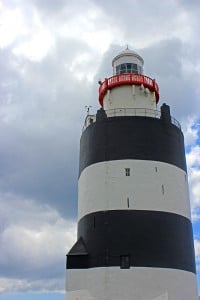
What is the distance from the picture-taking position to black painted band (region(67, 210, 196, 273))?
65.3 ft

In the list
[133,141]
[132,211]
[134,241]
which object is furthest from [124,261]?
[133,141]

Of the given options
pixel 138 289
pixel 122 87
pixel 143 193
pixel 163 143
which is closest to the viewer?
pixel 138 289

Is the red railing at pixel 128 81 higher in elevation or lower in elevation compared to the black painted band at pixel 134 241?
higher

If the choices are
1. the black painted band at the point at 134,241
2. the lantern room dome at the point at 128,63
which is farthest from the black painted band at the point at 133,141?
the lantern room dome at the point at 128,63

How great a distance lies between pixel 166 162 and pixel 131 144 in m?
2.19

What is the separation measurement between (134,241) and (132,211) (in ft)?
5.00

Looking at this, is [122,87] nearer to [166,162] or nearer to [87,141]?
[87,141]

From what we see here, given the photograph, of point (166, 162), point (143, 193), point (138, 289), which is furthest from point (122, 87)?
point (138, 289)

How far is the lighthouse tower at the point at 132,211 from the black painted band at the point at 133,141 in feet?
0.18

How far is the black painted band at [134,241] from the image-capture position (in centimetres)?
1989

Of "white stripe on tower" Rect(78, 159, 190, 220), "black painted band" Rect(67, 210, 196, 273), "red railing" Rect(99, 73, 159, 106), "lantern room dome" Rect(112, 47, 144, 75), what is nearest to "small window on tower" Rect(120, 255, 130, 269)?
"black painted band" Rect(67, 210, 196, 273)

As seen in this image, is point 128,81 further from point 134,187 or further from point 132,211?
point 132,211

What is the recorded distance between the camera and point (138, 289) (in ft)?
62.7

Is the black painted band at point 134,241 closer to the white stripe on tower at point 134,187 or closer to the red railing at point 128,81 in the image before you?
the white stripe on tower at point 134,187
